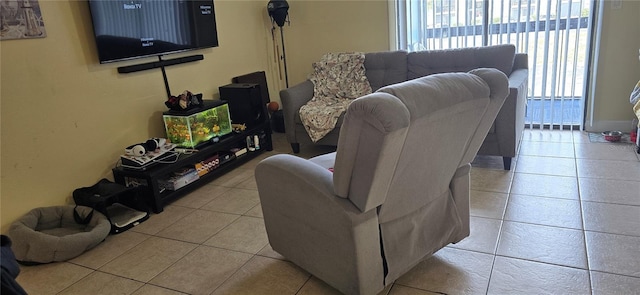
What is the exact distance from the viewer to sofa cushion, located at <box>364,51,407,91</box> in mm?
3873

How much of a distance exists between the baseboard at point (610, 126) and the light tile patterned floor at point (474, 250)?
0.75 m

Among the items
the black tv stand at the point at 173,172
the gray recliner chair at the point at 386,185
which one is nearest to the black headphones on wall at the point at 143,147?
the black tv stand at the point at 173,172

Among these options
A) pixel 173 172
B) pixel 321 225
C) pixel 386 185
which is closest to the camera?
pixel 386 185

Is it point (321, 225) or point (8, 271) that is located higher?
point (8, 271)

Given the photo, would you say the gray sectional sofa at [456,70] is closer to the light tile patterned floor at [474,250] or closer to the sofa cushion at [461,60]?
the sofa cushion at [461,60]

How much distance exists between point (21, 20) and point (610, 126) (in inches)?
176

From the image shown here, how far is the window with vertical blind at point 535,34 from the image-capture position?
3730 mm

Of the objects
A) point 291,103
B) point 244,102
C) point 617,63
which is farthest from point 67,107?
point 617,63

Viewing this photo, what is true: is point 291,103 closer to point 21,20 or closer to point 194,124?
point 194,124

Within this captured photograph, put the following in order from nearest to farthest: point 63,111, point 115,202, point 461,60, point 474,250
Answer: point 474,250
point 63,111
point 115,202
point 461,60

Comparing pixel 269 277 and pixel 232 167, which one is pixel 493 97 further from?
pixel 232 167

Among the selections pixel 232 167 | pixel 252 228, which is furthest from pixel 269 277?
pixel 232 167

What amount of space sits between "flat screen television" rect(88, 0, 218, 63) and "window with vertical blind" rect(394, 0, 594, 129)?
189cm

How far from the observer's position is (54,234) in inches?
97.9
